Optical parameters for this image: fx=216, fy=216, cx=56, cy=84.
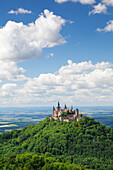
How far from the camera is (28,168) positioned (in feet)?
277

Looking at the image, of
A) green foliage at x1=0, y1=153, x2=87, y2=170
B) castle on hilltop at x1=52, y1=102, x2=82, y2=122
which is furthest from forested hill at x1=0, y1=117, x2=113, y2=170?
castle on hilltop at x1=52, y1=102, x2=82, y2=122

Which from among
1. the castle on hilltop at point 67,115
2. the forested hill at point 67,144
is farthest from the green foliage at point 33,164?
the castle on hilltop at point 67,115

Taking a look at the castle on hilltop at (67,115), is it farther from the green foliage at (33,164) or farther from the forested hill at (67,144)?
the green foliage at (33,164)

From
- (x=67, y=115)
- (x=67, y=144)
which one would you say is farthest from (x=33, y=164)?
(x=67, y=115)

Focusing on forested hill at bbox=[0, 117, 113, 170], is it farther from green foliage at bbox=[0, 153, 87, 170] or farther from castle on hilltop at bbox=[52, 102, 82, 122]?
castle on hilltop at bbox=[52, 102, 82, 122]

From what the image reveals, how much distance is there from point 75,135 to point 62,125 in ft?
41.4

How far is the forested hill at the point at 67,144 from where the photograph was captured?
99.8 meters

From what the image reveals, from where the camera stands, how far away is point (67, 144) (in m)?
115

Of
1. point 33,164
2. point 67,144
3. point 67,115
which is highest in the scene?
point 67,115

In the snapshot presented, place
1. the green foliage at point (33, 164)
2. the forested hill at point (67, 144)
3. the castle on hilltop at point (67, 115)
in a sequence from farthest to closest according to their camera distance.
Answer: the castle on hilltop at point (67, 115), the forested hill at point (67, 144), the green foliage at point (33, 164)

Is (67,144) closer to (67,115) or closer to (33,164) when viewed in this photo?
(67,115)

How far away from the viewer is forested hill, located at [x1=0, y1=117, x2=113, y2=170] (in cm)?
9978

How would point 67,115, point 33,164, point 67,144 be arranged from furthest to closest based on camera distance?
point 67,115 < point 67,144 < point 33,164

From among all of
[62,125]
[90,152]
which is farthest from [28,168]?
[62,125]
